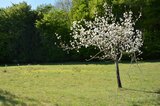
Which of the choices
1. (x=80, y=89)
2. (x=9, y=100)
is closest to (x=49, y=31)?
(x=80, y=89)

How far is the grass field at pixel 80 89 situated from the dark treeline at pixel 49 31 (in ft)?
41.1

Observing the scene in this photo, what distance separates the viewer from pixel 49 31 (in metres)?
36.4

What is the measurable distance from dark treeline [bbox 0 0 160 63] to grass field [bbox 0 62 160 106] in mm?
12541

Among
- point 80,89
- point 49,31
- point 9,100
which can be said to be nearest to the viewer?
point 9,100

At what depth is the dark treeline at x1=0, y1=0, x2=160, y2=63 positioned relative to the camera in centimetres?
3512

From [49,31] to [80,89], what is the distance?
20.3 meters

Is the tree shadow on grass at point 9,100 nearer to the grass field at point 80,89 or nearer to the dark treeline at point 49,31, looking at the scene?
the grass field at point 80,89

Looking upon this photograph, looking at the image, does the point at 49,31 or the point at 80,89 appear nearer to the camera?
the point at 80,89

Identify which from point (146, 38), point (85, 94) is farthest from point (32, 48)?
point (85, 94)

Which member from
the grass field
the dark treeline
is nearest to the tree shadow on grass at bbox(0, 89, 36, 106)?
the grass field

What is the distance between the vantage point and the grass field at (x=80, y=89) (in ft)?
45.2

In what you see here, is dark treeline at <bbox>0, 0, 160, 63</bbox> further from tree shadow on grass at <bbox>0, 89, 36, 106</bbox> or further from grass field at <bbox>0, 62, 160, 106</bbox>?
tree shadow on grass at <bbox>0, 89, 36, 106</bbox>

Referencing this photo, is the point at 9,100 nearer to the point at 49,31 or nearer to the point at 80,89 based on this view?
the point at 80,89

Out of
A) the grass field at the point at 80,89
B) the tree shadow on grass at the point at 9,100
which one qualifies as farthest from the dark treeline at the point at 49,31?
the tree shadow on grass at the point at 9,100
